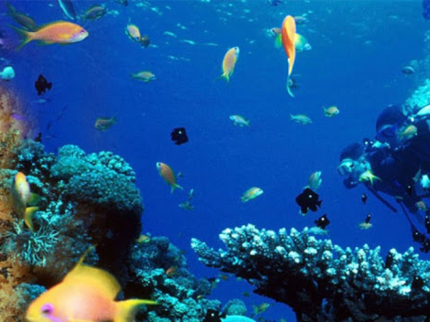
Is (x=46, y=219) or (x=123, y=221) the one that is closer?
(x=46, y=219)

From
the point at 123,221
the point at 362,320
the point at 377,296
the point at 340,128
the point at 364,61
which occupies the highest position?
the point at 377,296

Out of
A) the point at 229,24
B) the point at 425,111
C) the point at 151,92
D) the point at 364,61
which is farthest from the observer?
the point at 151,92

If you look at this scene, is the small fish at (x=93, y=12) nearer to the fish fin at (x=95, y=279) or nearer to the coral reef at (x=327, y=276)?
the coral reef at (x=327, y=276)

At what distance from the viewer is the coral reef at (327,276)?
368 centimetres

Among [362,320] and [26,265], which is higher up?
[362,320]

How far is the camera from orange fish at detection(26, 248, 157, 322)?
1.61 meters

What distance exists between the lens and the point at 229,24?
30.1 meters

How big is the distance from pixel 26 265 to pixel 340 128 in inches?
2440

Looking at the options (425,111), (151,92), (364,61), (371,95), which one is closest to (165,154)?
(151,92)

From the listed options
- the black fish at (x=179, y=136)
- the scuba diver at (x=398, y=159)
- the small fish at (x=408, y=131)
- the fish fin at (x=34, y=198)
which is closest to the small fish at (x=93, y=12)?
the black fish at (x=179, y=136)

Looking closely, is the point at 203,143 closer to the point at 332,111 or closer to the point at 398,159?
the point at 332,111

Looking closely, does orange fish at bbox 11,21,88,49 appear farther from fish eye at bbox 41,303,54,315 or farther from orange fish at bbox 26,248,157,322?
fish eye at bbox 41,303,54,315

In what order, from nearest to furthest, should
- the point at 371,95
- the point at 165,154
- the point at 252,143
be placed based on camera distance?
the point at 371,95
the point at 252,143
the point at 165,154

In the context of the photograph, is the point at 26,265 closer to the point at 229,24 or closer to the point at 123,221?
the point at 123,221
